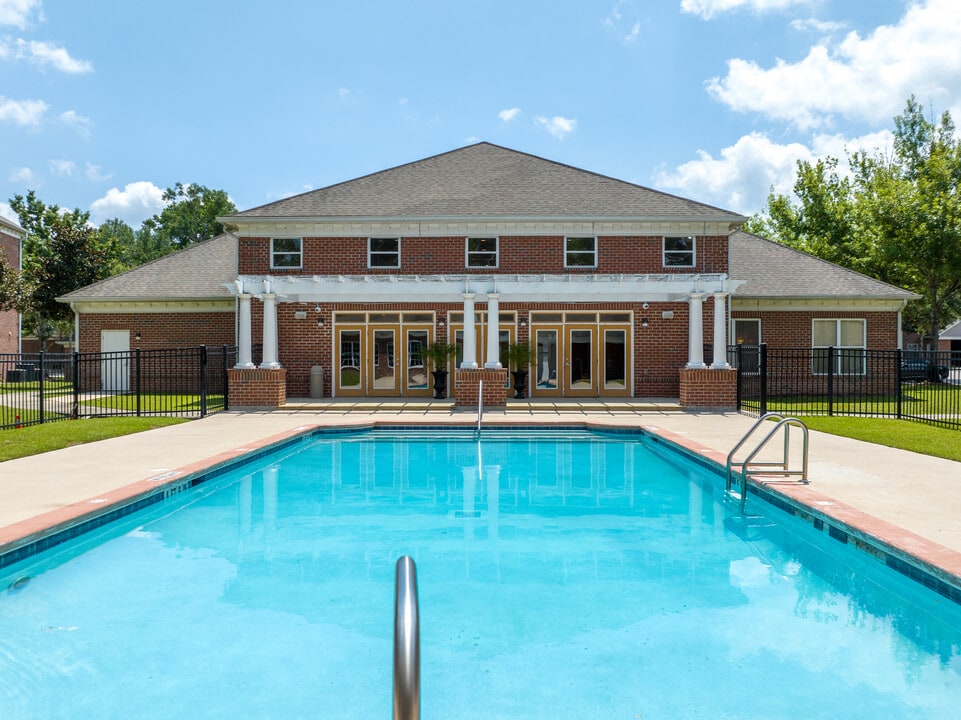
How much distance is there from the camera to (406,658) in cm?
178

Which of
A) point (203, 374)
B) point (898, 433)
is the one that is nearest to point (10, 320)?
point (203, 374)

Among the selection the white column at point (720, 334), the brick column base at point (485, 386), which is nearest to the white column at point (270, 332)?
the brick column base at point (485, 386)

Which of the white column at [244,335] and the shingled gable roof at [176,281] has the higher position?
the shingled gable roof at [176,281]

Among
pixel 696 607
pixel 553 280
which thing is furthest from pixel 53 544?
pixel 553 280

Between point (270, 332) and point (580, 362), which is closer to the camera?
point (270, 332)

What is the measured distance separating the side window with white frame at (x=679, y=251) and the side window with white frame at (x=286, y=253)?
450 inches

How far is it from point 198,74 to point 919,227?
27719 mm

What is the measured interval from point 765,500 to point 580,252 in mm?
13355

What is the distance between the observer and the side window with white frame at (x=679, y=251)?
19.9m

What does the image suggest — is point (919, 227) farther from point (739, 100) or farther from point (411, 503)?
point (411, 503)

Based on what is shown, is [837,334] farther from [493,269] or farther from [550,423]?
[550,423]

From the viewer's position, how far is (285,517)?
7633 mm

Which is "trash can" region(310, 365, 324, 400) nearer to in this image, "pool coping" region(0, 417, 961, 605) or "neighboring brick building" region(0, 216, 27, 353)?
"pool coping" region(0, 417, 961, 605)

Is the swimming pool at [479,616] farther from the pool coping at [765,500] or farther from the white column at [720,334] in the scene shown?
the white column at [720,334]
